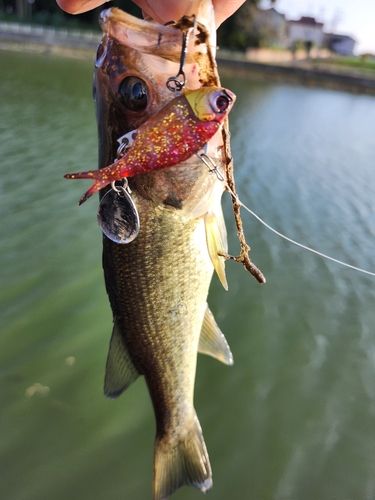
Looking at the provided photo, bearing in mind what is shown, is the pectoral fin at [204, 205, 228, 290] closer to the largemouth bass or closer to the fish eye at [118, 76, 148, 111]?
the largemouth bass

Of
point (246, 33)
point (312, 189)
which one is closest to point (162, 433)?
point (312, 189)

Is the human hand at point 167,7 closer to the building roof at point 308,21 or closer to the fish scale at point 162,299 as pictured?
the fish scale at point 162,299

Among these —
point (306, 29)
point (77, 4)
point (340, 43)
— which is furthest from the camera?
point (340, 43)

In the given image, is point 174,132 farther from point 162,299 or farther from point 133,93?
point 162,299

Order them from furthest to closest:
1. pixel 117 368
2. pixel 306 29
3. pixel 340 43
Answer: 1. pixel 340 43
2. pixel 306 29
3. pixel 117 368

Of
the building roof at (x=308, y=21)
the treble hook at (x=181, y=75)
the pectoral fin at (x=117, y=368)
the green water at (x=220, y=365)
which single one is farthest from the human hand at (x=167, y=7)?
the building roof at (x=308, y=21)

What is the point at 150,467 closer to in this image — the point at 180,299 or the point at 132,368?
the point at 132,368

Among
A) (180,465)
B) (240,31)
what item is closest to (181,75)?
(180,465)
